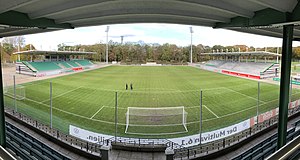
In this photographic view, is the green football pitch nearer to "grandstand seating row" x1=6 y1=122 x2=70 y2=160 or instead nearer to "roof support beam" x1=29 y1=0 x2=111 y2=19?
"grandstand seating row" x1=6 y1=122 x2=70 y2=160

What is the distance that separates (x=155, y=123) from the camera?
14391 millimetres

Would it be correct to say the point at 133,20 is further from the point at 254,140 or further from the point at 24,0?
the point at 254,140

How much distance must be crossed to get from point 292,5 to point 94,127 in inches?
483

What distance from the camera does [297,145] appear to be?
2.01m

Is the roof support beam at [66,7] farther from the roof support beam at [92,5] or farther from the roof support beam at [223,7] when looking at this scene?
the roof support beam at [223,7]

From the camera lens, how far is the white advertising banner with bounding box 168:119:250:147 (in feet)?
32.3

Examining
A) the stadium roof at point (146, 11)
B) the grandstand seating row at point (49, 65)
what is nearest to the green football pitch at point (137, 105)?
the stadium roof at point (146, 11)

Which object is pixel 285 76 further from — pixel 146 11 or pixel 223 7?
pixel 146 11

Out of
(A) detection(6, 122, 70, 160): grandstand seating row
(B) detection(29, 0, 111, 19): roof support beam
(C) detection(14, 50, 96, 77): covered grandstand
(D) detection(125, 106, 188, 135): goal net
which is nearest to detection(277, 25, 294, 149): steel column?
(B) detection(29, 0, 111, 19): roof support beam

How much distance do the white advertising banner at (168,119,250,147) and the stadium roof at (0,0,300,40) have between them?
18.2 ft

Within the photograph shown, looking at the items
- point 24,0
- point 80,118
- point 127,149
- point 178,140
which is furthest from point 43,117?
point 24,0

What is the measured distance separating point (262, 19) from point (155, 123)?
33.3 ft

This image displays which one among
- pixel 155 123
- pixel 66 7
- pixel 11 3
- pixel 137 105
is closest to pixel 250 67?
pixel 137 105

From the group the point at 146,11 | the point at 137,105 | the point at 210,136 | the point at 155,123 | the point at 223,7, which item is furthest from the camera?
the point at 137,105
